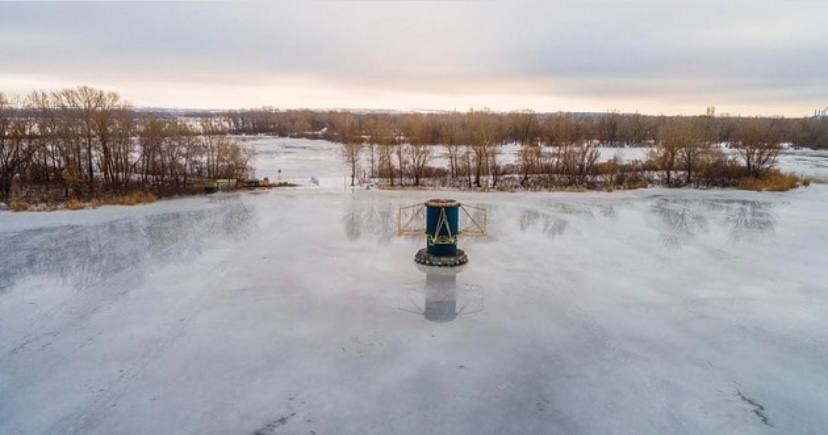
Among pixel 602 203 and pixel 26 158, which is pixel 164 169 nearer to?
pixel 26 158

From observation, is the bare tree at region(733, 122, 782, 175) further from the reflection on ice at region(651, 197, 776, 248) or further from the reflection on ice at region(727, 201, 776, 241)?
the reflection on ice at region(727, 201, 776, 241)

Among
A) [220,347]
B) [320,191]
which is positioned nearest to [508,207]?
[320,191]

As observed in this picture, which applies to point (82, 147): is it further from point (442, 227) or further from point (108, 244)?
point (442, 227)

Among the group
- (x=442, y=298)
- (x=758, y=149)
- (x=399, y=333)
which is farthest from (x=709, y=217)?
(x=758, y=149)

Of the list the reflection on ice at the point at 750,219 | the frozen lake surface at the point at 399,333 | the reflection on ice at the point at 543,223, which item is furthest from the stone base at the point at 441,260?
the reflection on ice at the point at 750,219

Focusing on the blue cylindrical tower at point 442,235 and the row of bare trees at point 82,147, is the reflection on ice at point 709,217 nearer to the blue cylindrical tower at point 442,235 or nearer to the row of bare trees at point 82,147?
the blue cylindrical tower at point 442,235

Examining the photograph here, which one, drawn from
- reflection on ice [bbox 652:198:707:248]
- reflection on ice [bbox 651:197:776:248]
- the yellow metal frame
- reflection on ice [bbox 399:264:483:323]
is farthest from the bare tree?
reflection on ice [bbox 399:264:483:323]
